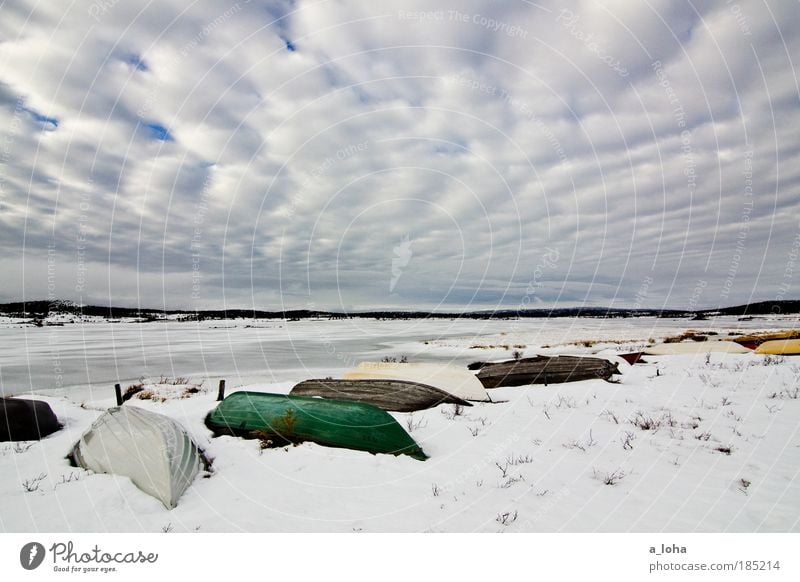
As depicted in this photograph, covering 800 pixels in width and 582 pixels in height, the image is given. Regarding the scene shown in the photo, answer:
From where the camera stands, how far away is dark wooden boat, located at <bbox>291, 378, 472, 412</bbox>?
30.7 feet

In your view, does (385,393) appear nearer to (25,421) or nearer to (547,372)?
(547,372)

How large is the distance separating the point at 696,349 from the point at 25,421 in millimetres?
24272

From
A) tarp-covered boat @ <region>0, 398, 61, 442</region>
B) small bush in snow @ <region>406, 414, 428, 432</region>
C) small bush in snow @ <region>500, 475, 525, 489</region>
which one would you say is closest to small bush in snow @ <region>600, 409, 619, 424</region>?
small bush in snow @ <region>500, 475, 525, 489</region>

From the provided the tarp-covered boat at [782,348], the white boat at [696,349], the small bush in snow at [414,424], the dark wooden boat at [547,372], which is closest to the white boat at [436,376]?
the dark wooden boat at [547,372]

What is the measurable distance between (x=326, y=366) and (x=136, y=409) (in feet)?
38.9

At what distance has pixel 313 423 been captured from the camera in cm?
711

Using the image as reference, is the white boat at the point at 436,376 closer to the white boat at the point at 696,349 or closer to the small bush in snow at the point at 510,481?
the small bush in snow at the point at 510,481

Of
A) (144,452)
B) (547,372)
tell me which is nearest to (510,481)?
(144,452)

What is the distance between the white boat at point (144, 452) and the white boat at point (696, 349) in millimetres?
20094

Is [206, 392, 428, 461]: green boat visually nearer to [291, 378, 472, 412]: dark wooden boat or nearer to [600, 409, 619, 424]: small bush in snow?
[291, 378, 472, 412]: dark wooden boat

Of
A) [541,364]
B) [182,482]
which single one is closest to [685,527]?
[182,482]

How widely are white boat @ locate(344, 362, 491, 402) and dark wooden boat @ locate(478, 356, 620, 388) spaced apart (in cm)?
182
